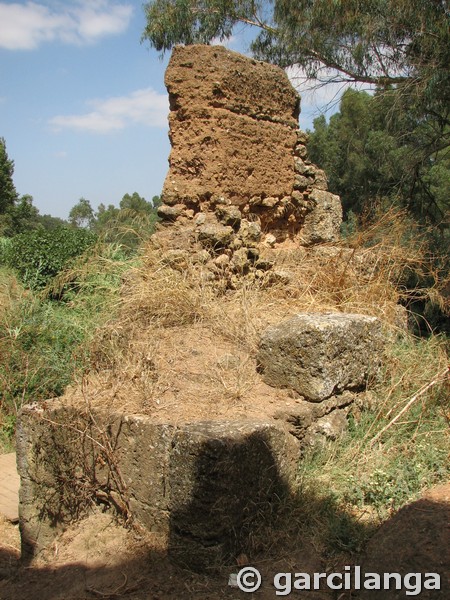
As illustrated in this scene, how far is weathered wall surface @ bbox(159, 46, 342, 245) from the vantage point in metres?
5.50

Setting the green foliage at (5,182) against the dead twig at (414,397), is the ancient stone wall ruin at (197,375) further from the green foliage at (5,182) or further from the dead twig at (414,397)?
the green foliage at (5,182)

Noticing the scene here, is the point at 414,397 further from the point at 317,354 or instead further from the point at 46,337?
the point at 46,337

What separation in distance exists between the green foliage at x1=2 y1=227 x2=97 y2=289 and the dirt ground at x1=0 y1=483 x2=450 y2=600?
5.56m

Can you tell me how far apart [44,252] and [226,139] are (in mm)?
4565

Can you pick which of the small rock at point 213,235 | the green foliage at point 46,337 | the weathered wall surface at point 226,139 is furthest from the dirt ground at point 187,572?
the weathered wall surface at point 226,139

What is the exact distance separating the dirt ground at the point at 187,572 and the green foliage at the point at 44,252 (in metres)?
5.56

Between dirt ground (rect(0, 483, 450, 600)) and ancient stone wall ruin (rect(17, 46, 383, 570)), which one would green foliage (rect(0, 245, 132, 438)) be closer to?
ancient stone wall ruin (rect(17, 46, 383, 570))

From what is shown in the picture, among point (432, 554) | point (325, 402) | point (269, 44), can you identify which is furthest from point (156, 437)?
point (269, 44)

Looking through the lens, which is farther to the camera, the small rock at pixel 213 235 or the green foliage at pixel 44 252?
the green foliage at pixel 44 252

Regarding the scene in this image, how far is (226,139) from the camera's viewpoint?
5.53 metres

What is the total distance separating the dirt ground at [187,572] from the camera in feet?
8.78

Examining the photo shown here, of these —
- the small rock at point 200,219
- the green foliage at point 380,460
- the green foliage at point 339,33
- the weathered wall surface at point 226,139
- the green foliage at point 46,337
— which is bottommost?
the green foliage at point 380,460

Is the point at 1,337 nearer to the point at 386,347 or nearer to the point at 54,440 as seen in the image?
the point at 54,440

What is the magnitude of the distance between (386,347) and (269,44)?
8.62 m
